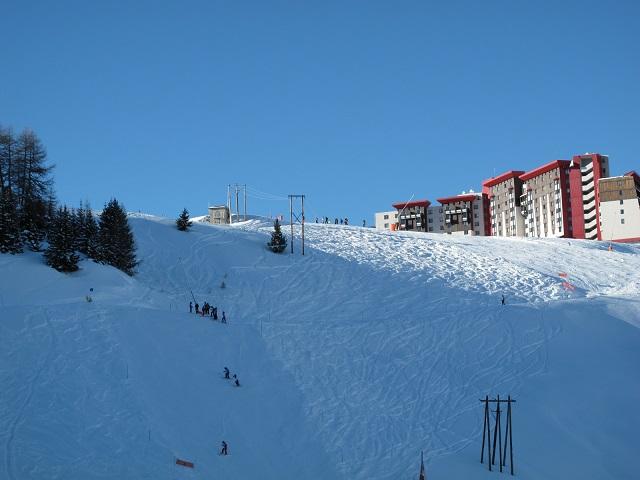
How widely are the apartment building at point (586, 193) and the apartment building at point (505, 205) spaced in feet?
41.4

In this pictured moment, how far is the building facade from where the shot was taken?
92.8 metres

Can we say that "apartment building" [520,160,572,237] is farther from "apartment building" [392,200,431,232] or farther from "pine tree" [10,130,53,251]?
"pine tree" [10,130,53,251]

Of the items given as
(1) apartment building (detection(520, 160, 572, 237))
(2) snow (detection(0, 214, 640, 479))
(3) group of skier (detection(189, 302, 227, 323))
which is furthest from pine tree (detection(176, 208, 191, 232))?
(1) apartment building (detection(520, 160, 572, 237))

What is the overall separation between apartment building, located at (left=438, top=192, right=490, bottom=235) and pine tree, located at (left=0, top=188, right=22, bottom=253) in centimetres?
9400

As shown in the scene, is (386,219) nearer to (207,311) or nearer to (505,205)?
(505,205)

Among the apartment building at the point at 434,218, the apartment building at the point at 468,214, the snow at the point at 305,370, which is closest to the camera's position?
the snow at the point at 305,370

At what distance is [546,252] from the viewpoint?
269ft

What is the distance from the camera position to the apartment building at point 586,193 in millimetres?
117250

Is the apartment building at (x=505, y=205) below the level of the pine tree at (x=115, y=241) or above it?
above

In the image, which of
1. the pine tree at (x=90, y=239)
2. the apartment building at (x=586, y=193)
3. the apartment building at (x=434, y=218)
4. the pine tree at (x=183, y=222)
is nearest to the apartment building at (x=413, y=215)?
the apartment building at (x=434, y=218)

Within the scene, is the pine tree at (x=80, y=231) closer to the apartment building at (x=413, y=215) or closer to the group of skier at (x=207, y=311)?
the group of skier at (x=207, y=311)

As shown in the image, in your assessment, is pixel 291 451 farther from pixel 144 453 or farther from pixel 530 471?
pixel 530 471

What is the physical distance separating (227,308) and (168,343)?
34.1ft

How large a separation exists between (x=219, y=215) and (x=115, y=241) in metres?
34.7
